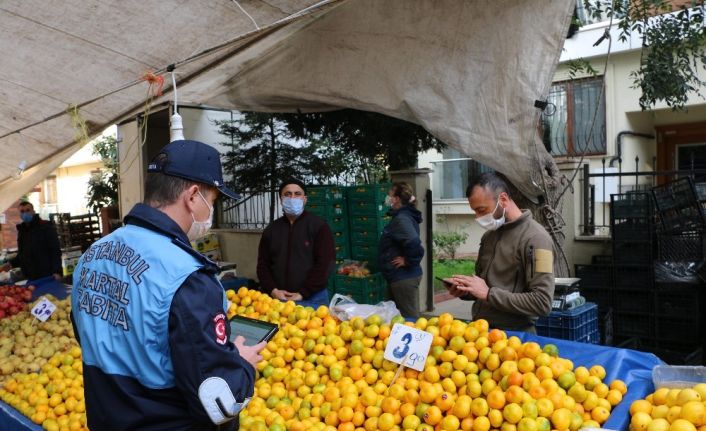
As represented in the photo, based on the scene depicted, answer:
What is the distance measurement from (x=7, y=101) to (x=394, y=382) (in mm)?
4458

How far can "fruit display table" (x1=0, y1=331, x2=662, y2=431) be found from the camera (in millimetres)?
2286

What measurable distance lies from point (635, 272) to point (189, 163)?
5.55 m

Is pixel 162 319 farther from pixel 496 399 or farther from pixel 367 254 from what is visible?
pixel 367 254

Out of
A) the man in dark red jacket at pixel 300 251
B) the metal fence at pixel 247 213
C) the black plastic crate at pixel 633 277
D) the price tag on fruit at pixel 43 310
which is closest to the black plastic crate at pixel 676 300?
the black plastic crate at pixel 633 277

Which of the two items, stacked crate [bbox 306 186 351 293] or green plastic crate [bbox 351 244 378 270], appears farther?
stacked crate [bbox 306 186 351 293]

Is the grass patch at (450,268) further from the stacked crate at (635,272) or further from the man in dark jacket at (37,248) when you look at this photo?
the man in dark jacket at (37,248)

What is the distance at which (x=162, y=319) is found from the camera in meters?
1.73

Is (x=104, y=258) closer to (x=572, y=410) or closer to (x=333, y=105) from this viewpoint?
(x=572, y=410)

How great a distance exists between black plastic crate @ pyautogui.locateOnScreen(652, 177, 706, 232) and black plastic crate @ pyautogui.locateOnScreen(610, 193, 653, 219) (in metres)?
0.11

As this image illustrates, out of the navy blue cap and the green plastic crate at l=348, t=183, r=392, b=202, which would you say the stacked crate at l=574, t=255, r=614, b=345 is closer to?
the green plastic crate at l=348, t=183, r=392, b=202

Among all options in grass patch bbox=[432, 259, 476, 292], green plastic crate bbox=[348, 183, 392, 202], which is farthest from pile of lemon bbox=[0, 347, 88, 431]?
grass patch bbox=[432, 259, 476, 292]

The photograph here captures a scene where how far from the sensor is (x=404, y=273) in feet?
20.8

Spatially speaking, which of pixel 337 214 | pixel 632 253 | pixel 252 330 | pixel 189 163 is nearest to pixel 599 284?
pixel 632 253

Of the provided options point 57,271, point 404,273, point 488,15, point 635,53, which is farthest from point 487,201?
point 635,53
